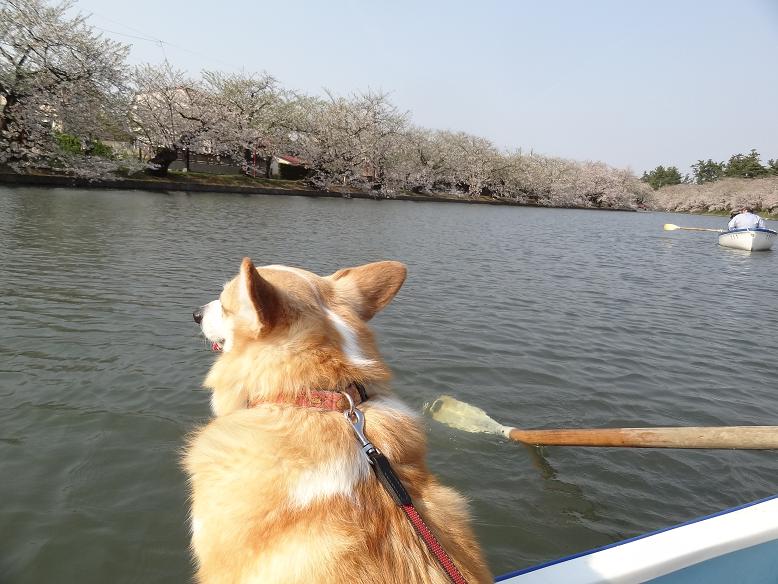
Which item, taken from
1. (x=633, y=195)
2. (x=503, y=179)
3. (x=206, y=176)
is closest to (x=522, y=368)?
(x=206, y=176)

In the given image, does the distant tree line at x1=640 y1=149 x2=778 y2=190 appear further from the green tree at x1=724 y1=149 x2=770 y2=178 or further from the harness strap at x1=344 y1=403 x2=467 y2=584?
the harness strap at x1=344 y1=403 x2=467 y2=584

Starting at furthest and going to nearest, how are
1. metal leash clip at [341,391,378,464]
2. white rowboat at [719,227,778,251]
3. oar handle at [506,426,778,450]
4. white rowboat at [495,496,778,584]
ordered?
1. white rowboat at [719,227,778,251]
2. oar handle at [506,426,778,450]
3. white rowboat at [495,496,778,584]
4. metal leash clip at [341,391,378,464]

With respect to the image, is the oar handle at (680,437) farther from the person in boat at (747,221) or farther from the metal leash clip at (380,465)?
the person in boat at (747,221)

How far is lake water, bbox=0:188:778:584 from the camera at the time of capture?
4.38m

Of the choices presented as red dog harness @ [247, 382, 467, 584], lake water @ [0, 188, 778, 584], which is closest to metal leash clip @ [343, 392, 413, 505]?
red dog harness @ [247, 382, 467, 584]

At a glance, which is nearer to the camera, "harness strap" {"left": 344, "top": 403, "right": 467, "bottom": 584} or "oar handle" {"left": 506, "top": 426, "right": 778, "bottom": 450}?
"harness strap" {"left": 344, "top": 403, "right": 467, "bottom": 584}

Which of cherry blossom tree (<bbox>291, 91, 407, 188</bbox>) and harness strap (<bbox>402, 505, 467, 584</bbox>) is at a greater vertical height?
cherry blossom tree (<bbox>291, 91, 407, 188</bbox>)

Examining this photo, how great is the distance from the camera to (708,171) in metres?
137

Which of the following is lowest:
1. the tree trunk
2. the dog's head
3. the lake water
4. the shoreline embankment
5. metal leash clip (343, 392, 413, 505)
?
the lake water

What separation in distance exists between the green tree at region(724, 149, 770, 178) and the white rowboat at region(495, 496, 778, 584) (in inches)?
5551

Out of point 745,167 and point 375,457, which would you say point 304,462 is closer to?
point 375,457

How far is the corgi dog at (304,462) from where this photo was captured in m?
1.76

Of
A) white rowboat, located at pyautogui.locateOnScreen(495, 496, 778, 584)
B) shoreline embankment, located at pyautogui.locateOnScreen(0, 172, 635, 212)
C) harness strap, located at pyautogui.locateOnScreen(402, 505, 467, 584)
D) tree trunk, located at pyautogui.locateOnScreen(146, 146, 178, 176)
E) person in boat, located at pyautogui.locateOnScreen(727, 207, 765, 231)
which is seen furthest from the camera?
tree trunk, located at pyautogui.locateOnScreen(146, 146, 178, 176)

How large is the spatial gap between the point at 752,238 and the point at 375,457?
33353mm
